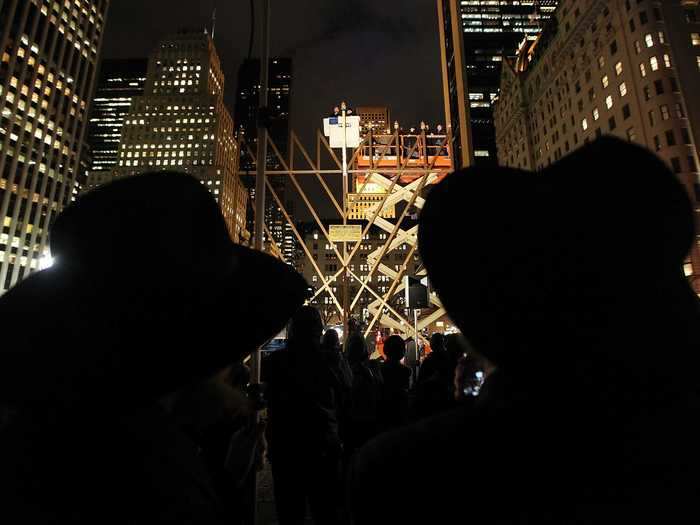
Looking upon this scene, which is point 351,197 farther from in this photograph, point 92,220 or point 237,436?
point 92,220

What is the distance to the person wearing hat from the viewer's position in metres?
0.67

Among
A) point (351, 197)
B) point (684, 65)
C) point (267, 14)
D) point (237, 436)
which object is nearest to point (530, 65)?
point (684, 65)

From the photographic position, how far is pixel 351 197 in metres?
9.66

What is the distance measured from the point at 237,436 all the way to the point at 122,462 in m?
1.27

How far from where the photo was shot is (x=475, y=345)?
2.77ft

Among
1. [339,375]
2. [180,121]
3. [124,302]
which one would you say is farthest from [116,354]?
[180,121]

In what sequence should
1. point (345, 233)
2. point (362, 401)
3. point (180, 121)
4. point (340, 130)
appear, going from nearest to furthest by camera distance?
point (362, 401), point (345, 233), point (340, 130), point (180, 121)

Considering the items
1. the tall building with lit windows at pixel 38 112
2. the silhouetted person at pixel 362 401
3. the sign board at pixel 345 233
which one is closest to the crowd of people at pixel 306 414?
the silhouetted person at pixel 362 401

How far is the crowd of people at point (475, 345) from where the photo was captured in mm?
673

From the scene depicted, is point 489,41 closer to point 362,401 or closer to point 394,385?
point 394,385

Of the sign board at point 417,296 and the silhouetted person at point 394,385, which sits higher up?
the sign board at point 417,296

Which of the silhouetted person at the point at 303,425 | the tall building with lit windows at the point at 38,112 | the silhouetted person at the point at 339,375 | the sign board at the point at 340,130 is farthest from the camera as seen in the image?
the tall building with lit windows at the point at 38,112

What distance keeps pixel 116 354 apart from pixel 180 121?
103051mm

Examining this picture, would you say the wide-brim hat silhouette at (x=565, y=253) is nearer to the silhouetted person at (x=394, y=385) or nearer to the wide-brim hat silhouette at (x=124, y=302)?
the wide-brim hat silhouette at (x=124, y=302)
